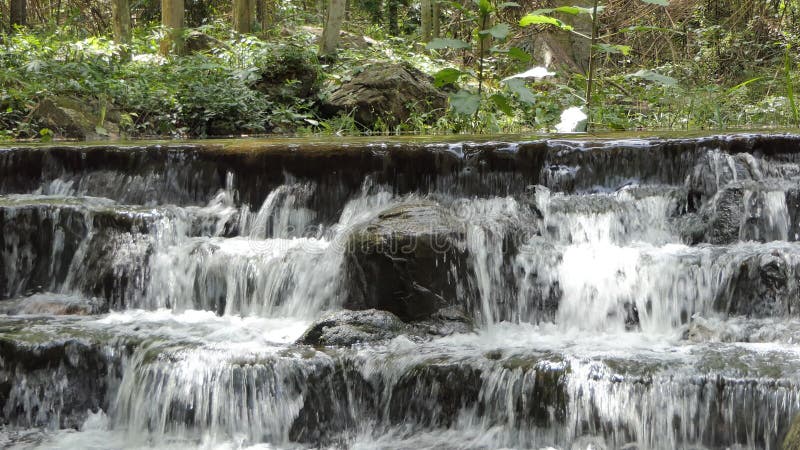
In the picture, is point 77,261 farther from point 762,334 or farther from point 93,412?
point 762,334

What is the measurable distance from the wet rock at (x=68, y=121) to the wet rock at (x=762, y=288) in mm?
7090

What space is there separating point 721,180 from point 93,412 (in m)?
4.48

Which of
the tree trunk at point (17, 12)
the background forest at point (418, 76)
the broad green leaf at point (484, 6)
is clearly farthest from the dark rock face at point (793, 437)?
the tree trunk at point (17, 12)

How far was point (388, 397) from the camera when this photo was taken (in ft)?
13.3

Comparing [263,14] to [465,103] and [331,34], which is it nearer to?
[331,34]

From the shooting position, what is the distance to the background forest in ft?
30.8

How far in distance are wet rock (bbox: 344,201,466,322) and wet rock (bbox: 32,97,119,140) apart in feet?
17.7

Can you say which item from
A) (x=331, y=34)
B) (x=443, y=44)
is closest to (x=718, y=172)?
(x=443, y=44)

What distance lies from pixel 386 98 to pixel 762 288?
6.24 metres

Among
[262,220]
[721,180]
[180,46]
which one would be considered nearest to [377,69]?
[180,46]

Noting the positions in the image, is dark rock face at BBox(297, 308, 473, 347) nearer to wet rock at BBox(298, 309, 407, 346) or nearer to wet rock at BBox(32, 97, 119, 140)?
wet rock at BBox(298, 309, 407, 346)

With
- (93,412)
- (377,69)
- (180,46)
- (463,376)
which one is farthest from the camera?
(180,46)

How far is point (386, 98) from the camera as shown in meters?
10.3

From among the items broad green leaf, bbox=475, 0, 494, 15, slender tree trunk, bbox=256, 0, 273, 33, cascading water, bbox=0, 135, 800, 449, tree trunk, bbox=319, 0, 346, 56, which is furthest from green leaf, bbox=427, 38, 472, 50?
slender tree trunk, bbox=256, 0, 273, 33
